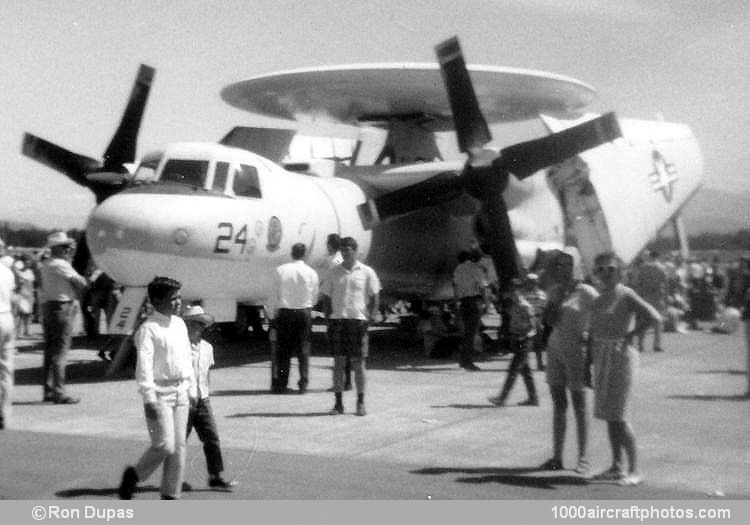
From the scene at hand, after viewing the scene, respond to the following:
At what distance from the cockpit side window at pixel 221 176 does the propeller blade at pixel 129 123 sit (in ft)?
13.1

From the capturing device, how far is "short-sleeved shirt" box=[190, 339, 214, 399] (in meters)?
6.98

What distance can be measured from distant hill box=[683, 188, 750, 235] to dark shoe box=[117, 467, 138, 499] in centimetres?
493

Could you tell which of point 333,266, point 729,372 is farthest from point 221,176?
point 729,372

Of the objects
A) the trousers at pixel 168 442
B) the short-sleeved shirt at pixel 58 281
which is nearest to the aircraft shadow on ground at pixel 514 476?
the trousers at pixel 168 442

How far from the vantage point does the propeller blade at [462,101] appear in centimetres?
1627

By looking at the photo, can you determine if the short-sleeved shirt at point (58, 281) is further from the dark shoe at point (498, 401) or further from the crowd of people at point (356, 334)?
the dark shoe at point (498, 401)

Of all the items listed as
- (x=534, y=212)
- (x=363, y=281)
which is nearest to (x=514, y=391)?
(x=363, y=281)

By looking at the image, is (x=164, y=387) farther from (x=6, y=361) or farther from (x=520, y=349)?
(x=520, y=349)

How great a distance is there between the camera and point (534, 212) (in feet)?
64.7

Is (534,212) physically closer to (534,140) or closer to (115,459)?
(534,140)

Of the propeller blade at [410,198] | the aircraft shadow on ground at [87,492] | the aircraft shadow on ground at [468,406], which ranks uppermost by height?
the propeller blade at [410,198]

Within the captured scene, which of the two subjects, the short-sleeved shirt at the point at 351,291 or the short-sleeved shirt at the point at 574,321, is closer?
the short-sleeved shirt at the point at 574,321

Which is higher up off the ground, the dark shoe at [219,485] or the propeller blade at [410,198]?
the propeller blade at [410,198]
